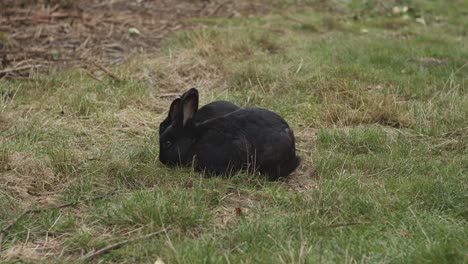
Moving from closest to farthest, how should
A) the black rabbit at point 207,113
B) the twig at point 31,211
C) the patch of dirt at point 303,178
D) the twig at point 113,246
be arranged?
1. the twig at point 113,246
2. the twig at point 31,211
3. the patch of dirt at point 303,178
4. the black rabbit at point 207,113

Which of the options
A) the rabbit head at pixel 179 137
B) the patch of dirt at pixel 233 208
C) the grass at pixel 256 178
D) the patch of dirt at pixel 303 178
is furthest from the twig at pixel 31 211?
the patch of dirt at pixel 303 178

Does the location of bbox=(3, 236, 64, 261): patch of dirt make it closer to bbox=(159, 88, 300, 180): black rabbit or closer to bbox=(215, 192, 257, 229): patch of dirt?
bbox=(215, 192, 257, 229): patch of dirt

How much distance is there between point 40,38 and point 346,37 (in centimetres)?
420

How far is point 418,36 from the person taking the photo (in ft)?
30.3

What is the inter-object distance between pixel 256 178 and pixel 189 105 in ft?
2.30

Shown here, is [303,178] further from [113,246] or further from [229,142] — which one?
[113,246]

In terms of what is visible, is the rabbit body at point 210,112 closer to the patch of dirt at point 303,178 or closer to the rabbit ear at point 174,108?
the rabbit ear at point 174,108

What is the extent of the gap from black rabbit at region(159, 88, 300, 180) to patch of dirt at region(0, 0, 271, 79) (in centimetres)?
311

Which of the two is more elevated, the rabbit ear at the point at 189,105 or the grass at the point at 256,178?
the rabbit ear at the point at 189,105

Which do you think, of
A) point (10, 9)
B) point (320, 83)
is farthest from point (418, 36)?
point (10, 9)

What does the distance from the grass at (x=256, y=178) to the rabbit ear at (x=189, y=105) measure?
15.6 inches

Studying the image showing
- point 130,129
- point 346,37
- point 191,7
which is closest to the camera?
point 130,129

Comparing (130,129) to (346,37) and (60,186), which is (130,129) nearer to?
(60,186)

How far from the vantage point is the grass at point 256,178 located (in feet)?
11.4
